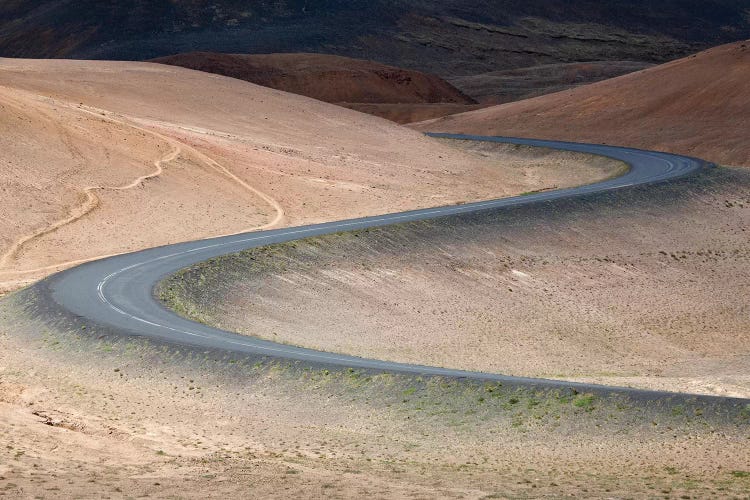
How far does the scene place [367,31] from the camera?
553 ft

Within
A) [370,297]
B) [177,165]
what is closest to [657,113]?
[177,165]

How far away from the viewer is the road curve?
68.6 feet

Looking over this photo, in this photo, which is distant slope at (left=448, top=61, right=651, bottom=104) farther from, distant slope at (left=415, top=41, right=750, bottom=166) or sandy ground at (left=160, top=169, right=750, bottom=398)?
sandy ground at (left=160, top=169, right=750, bottom=398)

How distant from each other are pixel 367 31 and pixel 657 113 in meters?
91.3

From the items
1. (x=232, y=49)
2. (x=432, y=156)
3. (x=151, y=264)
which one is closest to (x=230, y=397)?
(x=151, y=264)

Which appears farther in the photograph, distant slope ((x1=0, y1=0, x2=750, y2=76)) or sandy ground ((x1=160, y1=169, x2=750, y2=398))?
distant slope ((x1=0, y1=0, x2=750, y2=76))

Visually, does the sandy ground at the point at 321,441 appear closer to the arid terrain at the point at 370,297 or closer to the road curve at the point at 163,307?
the arid terrain at the point at 370,297

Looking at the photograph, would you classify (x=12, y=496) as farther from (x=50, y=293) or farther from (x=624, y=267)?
(x=624, y=267)

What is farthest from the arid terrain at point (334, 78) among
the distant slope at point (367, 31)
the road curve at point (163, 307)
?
the road curve at point (163, 307)

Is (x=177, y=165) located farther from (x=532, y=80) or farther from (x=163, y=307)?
(x=532, y=80)

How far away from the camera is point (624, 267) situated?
41.2m

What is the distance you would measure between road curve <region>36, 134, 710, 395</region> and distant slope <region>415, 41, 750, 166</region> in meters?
A: 26.8

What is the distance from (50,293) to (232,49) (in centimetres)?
13556

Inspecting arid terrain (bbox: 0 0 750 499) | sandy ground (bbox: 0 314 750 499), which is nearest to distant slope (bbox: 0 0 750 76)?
arid terrain (bbox: 0 0 750 499)
